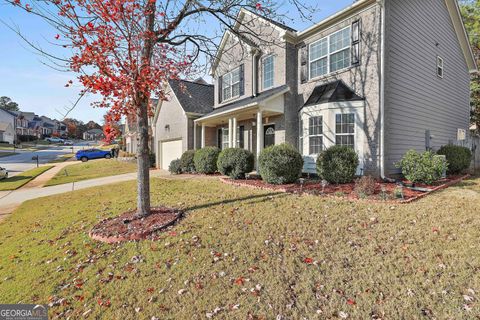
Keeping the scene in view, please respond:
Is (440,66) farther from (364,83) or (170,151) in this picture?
(170,151)

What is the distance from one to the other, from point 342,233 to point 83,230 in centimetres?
627

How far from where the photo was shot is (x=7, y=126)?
62438 millimetres

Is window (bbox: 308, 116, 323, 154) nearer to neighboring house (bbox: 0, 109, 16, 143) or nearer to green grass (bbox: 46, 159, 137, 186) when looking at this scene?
green grass (bbox: 46, 159, 137, 186)

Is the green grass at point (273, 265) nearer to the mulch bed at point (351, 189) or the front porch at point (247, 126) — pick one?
the mulch bed at point (351, 189)

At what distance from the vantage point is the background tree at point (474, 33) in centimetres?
1822

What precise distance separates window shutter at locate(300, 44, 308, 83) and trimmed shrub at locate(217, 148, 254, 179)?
14.9ft

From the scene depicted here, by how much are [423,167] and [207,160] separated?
31.2ft

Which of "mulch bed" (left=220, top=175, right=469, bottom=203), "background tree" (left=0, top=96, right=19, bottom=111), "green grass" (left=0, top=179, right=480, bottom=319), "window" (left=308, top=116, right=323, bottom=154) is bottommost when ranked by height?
"green grass" (left=0, top=179, right=480, bottom=319)

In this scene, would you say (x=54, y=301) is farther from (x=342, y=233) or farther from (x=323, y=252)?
(x=342, y=233)

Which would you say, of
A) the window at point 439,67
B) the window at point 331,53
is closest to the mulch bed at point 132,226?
the window at point 331,53

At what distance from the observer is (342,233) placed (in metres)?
4.97

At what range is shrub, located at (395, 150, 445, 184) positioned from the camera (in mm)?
8297

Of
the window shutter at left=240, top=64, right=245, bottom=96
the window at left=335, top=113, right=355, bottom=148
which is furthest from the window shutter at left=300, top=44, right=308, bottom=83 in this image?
the window shutter at left=240, top=64, right=245, bottom=96

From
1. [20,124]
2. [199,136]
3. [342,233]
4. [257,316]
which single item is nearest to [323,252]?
[342,233]
